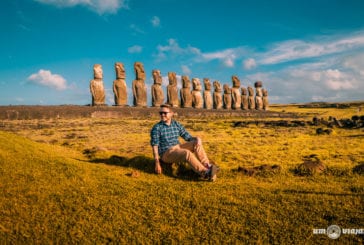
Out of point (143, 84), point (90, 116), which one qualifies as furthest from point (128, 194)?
point (143, 84)

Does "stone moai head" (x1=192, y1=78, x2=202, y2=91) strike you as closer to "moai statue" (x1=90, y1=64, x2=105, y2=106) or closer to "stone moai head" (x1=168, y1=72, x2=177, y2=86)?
"stone moai head" (x1=168, y1=72, x2=177, y2=86)

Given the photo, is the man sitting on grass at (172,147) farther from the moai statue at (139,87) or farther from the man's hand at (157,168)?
the moai statue at (139,87)

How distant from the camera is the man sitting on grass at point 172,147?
4.72 metres

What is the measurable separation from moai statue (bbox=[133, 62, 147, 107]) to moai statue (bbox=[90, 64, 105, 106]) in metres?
2.95

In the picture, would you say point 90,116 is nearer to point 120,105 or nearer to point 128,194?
point 120,105

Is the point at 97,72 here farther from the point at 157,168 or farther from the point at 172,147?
the point at 157,168

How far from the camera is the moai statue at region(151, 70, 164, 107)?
23391 mm

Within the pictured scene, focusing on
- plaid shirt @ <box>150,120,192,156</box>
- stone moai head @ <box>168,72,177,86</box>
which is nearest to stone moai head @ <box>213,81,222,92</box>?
stone moai head @ <box>168,72,177,86</box>

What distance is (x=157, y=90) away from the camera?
76.8ft

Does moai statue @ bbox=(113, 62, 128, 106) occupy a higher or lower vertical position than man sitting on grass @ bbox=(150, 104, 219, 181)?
higher

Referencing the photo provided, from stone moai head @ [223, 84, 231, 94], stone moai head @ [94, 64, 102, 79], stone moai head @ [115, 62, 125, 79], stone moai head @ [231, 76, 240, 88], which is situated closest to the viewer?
stone moai head @ [94, 64, 102, 79]

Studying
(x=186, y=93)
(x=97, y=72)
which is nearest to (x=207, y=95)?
(x=186, y=93)

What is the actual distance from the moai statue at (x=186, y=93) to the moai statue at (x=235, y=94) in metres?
7.46

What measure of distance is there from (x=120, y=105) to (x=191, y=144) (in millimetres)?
16327
